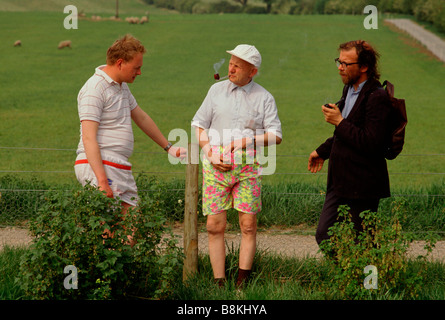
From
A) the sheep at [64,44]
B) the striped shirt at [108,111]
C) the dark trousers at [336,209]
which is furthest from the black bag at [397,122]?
the sheep at [64,44]

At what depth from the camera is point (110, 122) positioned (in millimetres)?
4406

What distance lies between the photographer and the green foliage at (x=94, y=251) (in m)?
4.00

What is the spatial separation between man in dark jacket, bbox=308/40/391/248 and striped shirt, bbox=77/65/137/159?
1402mm

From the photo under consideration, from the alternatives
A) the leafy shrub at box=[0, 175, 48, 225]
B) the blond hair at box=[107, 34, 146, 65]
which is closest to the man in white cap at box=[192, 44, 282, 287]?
the blond hair at box=[107, 34, 146, 65]

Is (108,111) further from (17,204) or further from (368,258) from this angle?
(17,204)

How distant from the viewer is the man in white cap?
4.51 metres

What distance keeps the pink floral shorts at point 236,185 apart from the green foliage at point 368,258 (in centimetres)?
62

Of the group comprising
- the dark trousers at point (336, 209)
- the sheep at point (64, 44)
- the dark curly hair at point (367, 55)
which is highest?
the sheep at point (64, 44)

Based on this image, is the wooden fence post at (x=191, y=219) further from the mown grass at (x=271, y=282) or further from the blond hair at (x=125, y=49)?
the blond hair at (x=125, y=49)

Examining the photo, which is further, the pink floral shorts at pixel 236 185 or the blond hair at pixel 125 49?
the pink floral shorts at pixel 236 185

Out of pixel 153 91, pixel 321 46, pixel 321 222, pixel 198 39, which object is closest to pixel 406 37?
pixel 321 46

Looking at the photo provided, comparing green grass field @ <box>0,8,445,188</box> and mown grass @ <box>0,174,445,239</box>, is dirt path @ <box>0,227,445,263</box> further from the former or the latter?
green grass field @ <box>0,8,445,188</box>
